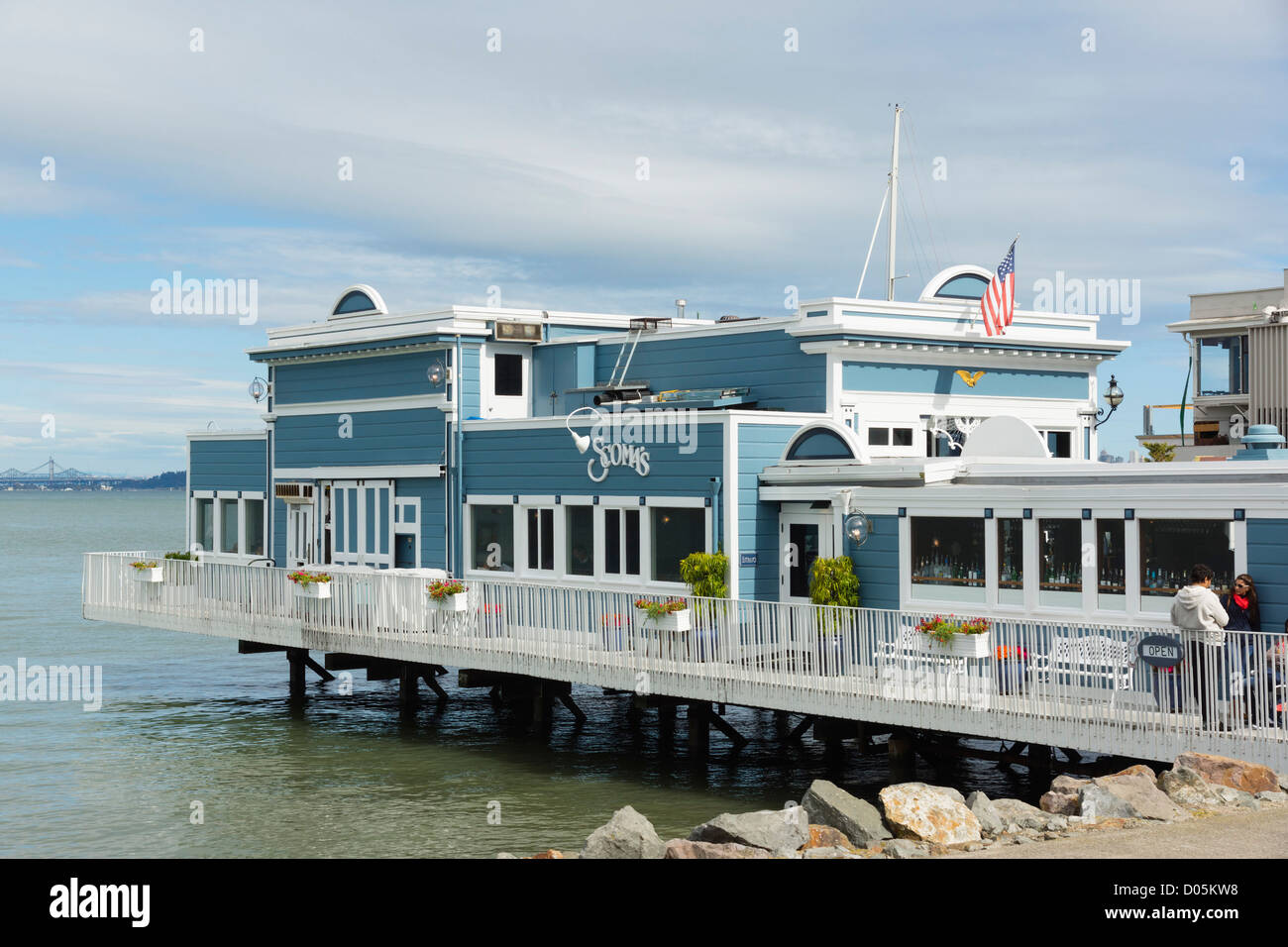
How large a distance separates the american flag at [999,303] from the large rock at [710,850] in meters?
14.2

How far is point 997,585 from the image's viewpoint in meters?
20.3

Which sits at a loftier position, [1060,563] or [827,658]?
[1060,563]

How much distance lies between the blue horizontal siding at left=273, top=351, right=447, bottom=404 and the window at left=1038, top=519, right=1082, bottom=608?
45.4ft

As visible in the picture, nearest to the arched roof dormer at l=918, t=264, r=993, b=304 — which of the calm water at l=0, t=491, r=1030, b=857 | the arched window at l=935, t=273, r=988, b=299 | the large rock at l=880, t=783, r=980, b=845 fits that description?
the arched window at l=935, t=273, r=988, b=299

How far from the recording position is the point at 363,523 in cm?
3167

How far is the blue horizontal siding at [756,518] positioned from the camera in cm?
2366

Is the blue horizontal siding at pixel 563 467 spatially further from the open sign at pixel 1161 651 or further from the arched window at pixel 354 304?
the open sign at pixel 1161 651

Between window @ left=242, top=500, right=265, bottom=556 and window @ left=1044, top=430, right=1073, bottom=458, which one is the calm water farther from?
window @ left=1044, top=430, right=1073, bottom=458

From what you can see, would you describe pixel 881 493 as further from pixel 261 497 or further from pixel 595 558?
pixel 261 497

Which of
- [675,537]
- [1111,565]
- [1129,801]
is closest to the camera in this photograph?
[1129,801]

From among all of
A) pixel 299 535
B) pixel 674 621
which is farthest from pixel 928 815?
pixel 299 535

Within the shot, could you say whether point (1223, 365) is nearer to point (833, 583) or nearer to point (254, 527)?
point (254, 527)

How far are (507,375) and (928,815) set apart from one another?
17692 millimetres
